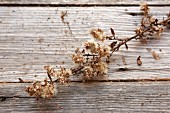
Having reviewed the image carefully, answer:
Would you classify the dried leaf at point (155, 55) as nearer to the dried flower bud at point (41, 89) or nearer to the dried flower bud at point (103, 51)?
the dried flower bud at point (103, 51)

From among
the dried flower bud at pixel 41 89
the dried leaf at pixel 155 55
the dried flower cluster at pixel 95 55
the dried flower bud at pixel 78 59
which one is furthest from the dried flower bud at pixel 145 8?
the dried flower bud at pixel 41 89

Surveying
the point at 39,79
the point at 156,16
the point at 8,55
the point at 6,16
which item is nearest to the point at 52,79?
the point at 39,79

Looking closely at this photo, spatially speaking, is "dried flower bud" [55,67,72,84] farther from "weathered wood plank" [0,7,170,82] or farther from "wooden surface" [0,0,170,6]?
"wooden surface" [0,0,170,6]

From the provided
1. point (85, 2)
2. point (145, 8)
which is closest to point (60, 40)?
point (85, 2)

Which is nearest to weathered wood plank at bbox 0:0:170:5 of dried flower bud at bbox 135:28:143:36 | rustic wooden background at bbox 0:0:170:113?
rustic wooden background at bbox 0:0:170:113

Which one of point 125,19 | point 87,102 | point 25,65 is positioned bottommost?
point 87,102

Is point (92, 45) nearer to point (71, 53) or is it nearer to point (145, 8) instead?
point (71, 53)

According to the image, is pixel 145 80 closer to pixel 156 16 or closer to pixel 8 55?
pixel 156 16
